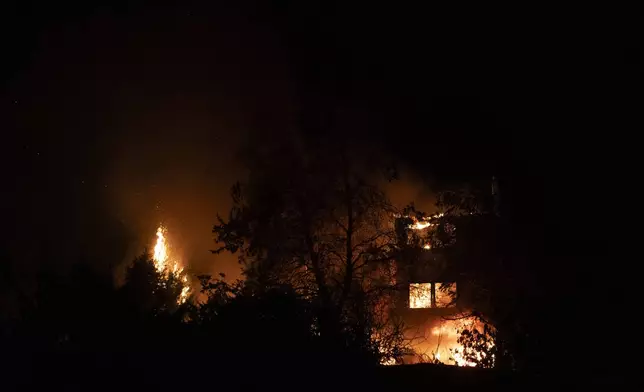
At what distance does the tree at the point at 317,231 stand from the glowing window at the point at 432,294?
1.22m

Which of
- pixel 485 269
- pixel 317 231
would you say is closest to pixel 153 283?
pixel 317 231

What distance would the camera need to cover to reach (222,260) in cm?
3559

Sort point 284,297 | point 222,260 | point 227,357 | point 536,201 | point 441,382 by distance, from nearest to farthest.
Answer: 1. point 227,357
2. point 441,382
3. point 284,297
4. point 536,201
5. point 222,260

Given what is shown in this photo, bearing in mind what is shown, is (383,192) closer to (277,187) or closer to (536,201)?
(277,187)

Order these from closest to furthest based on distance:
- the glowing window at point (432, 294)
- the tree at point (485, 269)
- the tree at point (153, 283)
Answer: the tree at point (485, 269) < the glowing window at point (432, 294) < the tree at point (153, 283)

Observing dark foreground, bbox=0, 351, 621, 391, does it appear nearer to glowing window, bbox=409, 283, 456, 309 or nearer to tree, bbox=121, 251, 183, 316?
glowing window, bbox=409, 283, 456, 309

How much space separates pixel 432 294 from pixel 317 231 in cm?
361

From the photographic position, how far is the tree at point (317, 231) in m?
14.8

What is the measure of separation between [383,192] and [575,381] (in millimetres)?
7672

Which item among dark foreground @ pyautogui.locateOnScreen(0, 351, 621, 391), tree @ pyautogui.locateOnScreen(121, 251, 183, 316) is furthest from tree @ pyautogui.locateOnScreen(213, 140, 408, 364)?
tree @ pyautogui.locateOnScreen(121, 251, 183, 316)

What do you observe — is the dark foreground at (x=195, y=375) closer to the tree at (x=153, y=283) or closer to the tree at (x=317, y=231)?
the tree at (x=317, y=231)

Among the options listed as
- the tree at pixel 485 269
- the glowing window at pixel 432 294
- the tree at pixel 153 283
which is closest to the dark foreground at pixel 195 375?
the tree at pixel 485 269

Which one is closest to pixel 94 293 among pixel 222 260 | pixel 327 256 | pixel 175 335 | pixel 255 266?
pixel 255 266

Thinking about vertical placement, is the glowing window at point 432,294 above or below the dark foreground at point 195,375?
above
